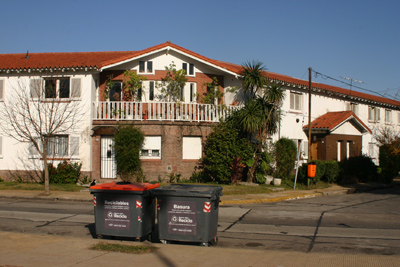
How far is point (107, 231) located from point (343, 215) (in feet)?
25.5

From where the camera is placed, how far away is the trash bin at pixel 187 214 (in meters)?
8.57

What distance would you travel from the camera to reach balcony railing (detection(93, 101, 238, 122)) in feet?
69.9

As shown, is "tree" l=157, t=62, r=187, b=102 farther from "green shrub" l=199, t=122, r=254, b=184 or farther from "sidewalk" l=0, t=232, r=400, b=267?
"sidewalk" l=0, t=232, r=400, b=267

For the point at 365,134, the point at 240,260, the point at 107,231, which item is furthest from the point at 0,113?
the point at 365,134

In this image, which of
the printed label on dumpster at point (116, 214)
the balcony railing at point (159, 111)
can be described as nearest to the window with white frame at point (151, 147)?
the balcony railing at point (159, 111)

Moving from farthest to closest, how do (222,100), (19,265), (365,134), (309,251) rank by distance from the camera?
(365,134) → (222,100) → (309,251) → (19,265)

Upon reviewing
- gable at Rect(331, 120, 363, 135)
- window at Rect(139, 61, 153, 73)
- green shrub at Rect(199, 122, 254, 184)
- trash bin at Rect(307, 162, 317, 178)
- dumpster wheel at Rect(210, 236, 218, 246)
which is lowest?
dumpster wheel at Rect(210, 236, 218, 246)

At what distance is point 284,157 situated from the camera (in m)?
23.0

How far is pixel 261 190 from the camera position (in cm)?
1931

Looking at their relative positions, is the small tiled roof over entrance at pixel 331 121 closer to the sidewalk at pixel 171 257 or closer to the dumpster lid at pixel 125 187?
the sidewalk at pixel 171 257

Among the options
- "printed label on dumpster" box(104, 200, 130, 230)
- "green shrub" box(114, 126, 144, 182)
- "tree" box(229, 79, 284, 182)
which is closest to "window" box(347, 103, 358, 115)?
"tree" box(229, 79, 284, 182)

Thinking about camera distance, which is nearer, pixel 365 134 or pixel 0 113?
pixel 0 113

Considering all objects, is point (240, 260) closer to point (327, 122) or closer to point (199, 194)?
point (199, 194)

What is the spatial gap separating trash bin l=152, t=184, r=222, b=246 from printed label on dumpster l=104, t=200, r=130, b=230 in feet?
2.35
